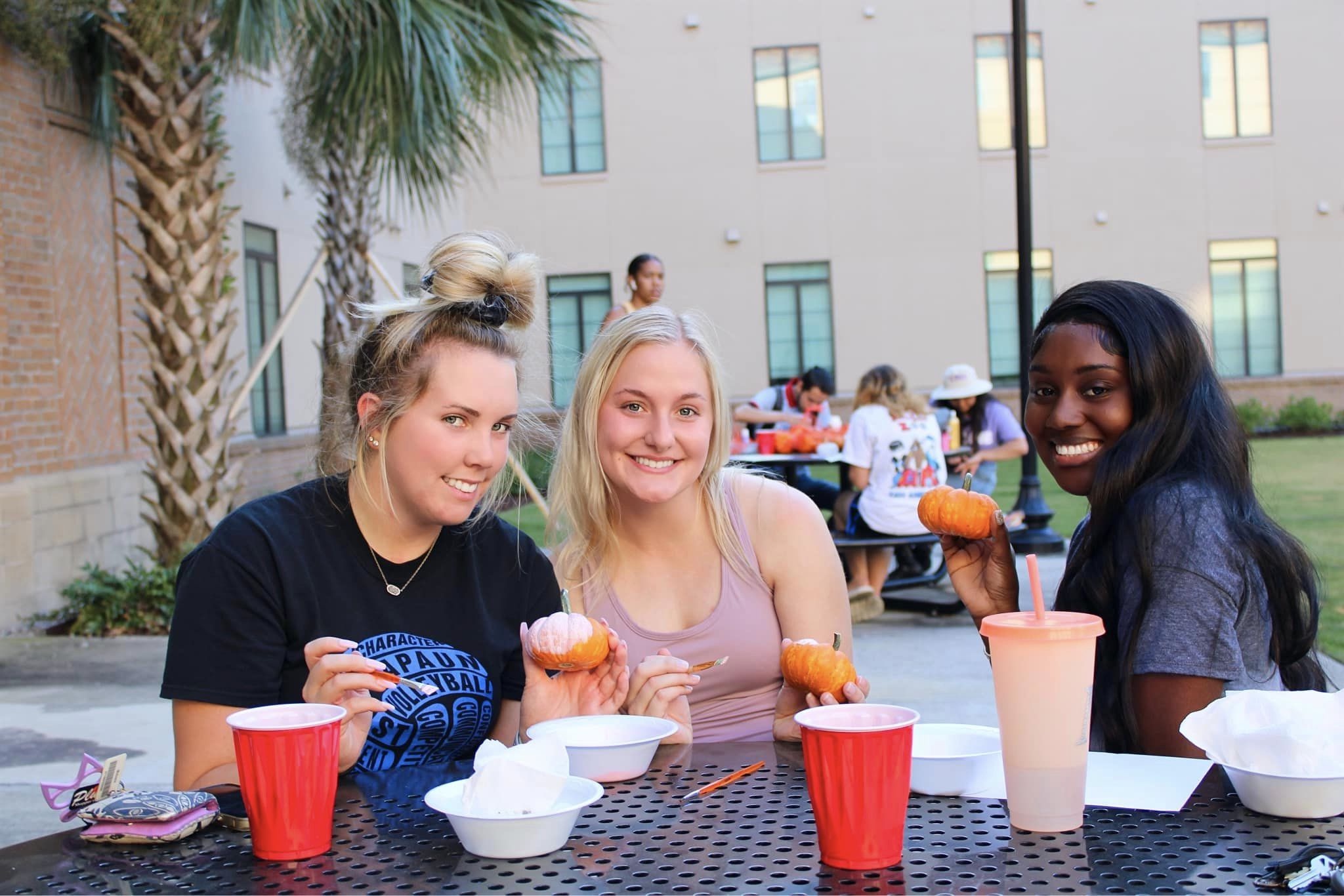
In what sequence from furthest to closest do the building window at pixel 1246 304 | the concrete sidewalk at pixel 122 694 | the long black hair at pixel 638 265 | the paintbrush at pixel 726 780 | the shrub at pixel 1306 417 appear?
1. the building window at pixel 1246 304
2. the shrub at pixel 1306 417
3. the long black hair at pixel 638 265
4. the concrete sidewalk at pixel 122 694
5. the paintbrush at pixel 726 780

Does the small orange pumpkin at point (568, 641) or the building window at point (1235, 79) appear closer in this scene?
the small orange pumpkin at point (568, 641)

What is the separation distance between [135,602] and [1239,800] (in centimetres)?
752

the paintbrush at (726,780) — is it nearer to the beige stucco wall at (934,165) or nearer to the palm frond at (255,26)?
the palm frond at (255,26)

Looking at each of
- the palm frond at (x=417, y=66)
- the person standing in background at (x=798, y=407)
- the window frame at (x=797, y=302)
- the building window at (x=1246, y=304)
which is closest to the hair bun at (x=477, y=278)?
the palm frond at (x=417, y=66)

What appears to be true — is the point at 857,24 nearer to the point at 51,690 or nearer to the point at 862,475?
the point at 862,475

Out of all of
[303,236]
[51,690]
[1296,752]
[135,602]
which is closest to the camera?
[1296,752]

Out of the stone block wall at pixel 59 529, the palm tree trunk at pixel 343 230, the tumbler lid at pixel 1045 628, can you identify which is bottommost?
the stone block wall at pixel 59 529

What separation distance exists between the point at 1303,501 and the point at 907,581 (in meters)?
6.27

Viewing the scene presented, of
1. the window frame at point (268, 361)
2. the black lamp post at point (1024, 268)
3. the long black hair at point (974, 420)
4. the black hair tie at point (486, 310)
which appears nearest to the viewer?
the black hair tie at point (486, 310)

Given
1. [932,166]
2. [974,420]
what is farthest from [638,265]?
[932,166]

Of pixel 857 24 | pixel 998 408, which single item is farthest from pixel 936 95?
pixel 998 408

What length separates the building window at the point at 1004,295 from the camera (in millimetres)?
21625

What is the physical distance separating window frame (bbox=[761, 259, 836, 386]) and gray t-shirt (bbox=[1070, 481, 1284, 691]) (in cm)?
1939

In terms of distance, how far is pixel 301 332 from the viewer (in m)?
15.0
